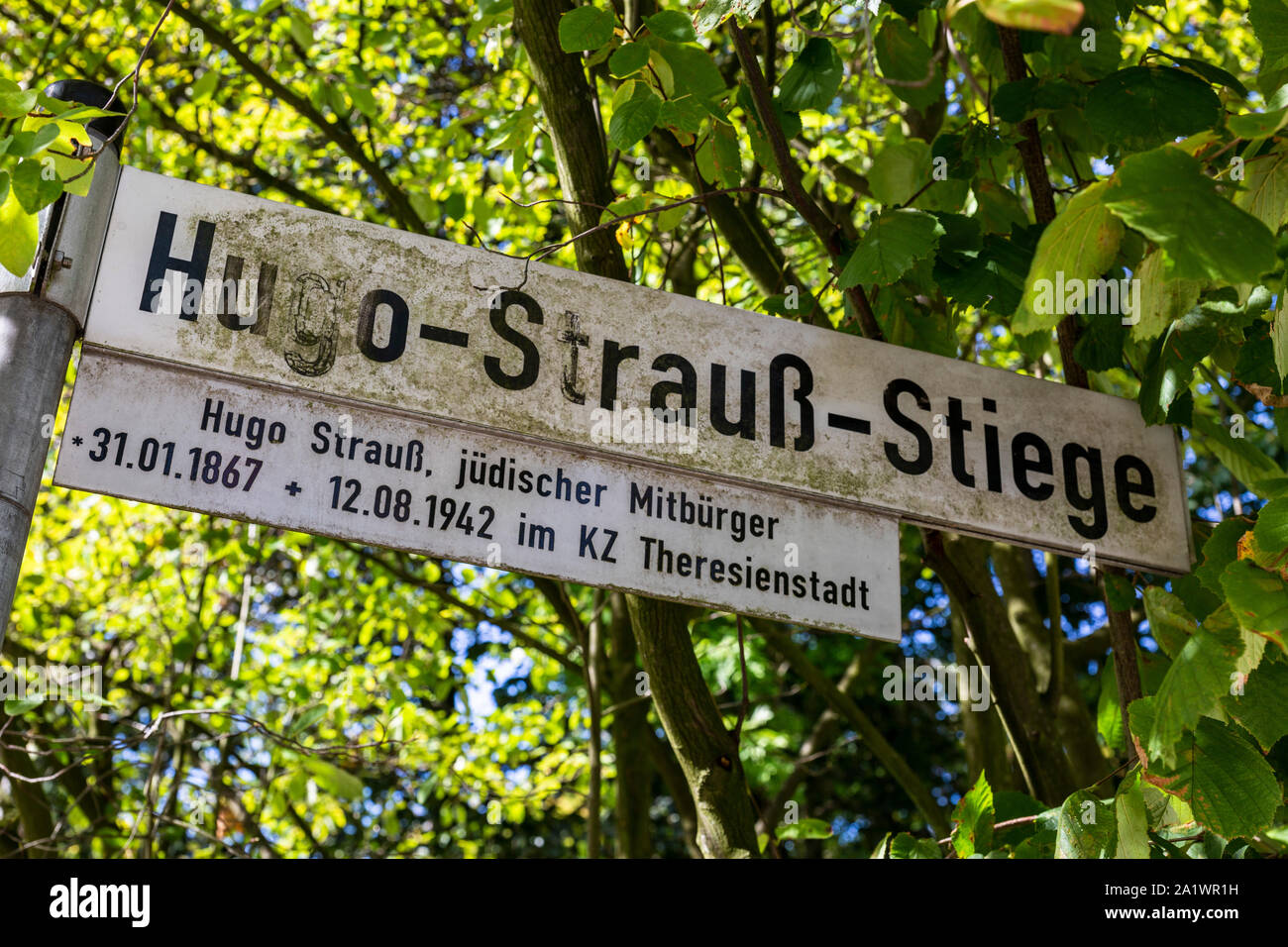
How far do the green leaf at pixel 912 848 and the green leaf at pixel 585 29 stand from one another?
5.38 feet

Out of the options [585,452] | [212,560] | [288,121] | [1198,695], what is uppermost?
[288,121]

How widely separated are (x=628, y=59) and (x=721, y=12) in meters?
0.20

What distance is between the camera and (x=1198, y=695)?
1.70m

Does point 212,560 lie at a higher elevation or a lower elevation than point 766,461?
higher

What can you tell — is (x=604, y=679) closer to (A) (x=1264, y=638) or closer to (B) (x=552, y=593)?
(B) (x=552, y=593)

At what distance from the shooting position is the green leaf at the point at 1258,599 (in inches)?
66.5

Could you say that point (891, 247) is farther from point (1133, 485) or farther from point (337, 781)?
point (337, 781)

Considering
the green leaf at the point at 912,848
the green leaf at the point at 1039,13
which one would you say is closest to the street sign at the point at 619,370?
the green leaf at the point at 912,848

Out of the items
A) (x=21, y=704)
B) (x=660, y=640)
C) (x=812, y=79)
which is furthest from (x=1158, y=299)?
(x=21, y=704)

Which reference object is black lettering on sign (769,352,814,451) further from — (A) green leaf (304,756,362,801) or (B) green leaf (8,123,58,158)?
(A) green leaf (304,756,362,801)

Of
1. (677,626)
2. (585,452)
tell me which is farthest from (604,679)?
(585,452)

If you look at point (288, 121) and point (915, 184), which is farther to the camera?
point (288, 121)

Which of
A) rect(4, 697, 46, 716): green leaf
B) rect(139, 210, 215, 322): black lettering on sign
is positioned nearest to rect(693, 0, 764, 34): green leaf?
rect(139, 210, 215, 322): black lettering on sign
